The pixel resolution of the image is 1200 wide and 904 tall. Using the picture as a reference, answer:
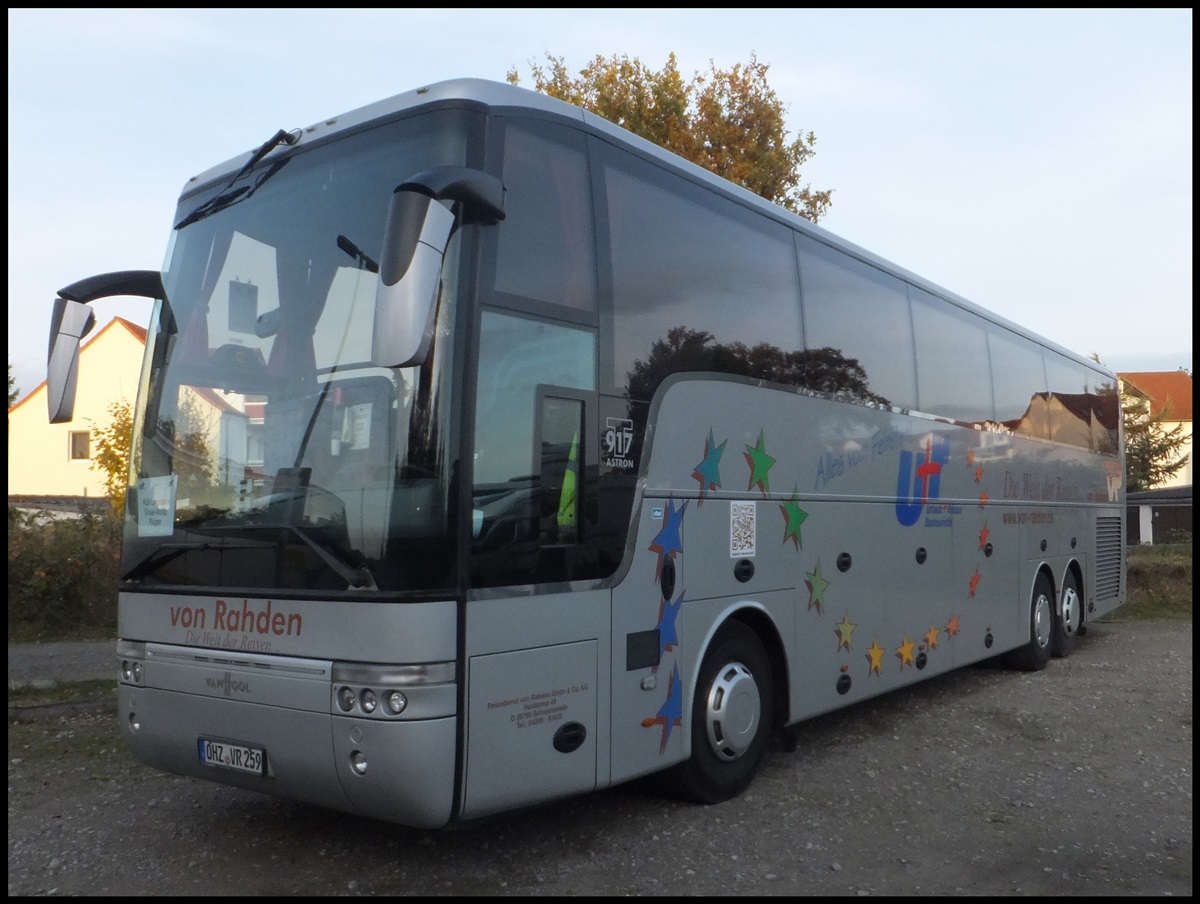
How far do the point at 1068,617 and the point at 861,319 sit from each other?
6673 mm

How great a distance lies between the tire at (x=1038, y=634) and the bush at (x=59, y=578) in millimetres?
11140

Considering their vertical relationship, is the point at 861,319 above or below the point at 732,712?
above

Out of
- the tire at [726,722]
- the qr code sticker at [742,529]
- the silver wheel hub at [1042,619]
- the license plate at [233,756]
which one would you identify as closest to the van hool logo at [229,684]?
the license plate at [233,756]

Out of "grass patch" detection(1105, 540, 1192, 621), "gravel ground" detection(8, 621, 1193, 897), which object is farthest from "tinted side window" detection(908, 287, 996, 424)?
"grass patch" detection(1105, 540, 1192, 621)

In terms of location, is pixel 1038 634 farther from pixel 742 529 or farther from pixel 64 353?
pixel 64 353

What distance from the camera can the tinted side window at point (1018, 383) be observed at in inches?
437

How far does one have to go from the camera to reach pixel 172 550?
5395 millimetres

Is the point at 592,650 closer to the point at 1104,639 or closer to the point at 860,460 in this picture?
the point at 860,460

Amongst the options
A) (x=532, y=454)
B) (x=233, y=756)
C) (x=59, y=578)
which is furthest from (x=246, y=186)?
(x=59, y=578)

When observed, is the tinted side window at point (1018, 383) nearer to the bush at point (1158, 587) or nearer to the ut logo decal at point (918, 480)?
the ut logo decal at point (918, 480)

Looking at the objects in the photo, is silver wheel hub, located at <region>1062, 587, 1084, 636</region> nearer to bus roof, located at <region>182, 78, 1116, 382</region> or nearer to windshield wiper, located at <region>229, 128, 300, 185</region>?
bus roof, located at <region>182, 78, 1116, 382</region>

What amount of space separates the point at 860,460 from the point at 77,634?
36.2ft

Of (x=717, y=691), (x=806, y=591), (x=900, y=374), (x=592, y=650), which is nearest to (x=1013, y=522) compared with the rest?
(x=900, y=374)

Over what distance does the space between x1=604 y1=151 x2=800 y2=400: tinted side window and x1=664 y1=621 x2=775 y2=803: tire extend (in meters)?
1.66
